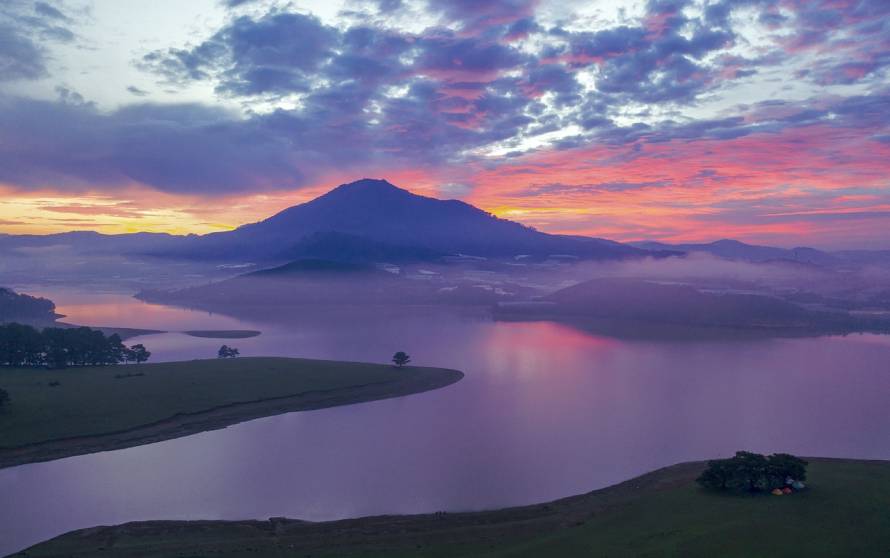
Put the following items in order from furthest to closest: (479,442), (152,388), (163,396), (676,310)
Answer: (676,310)
(152,388)
(163,396)
(479,442)

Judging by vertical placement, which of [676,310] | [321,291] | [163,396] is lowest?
[163,396]

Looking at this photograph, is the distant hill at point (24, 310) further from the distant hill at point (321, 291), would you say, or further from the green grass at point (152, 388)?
the green grass at point (152, 388)

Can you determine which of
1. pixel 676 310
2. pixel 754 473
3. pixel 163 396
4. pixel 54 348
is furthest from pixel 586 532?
pixel 676 310

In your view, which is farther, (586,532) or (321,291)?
(321,291)

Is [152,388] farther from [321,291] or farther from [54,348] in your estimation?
[321,291]

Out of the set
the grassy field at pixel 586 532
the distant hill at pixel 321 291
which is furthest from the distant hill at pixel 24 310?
the grassy field at pixel 586 532

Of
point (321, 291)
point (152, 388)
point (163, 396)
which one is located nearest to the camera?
point (163, 396)

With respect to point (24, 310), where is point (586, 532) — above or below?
below
